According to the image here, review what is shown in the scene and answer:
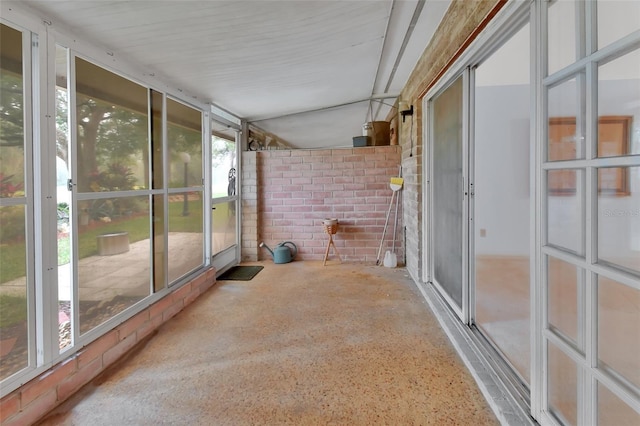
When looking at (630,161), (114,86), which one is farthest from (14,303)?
(630,161)

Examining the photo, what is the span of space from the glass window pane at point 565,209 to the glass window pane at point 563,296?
0.29 ft

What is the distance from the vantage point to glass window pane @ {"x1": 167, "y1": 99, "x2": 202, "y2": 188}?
323cm

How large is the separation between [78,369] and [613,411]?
2.69 meters

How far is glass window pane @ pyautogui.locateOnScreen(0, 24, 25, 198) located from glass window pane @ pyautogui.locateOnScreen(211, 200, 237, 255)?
2546mm

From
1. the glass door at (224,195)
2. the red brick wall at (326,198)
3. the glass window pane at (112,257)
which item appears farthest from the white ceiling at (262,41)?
the glass window pane at (112,257)

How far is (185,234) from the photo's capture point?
3545mm

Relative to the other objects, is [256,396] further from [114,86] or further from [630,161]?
[114,86]

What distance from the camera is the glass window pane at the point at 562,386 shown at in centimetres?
129

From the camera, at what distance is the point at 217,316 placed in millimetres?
3047

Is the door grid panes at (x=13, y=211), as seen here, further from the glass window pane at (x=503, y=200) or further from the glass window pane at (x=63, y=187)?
the glass window pane at (x=503, y=200)

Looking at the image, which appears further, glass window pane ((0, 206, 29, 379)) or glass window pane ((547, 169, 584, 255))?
glass window pane ((0, 206, 29, 379))

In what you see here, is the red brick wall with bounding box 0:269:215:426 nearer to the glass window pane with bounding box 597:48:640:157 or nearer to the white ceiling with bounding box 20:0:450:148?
the white ceiling with bounding box 20:0:450:148

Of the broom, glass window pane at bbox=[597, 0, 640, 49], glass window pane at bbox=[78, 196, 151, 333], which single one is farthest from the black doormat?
glass window pane at bbox=[597, 0, 640, 49]

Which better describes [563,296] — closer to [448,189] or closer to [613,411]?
[613,411]
